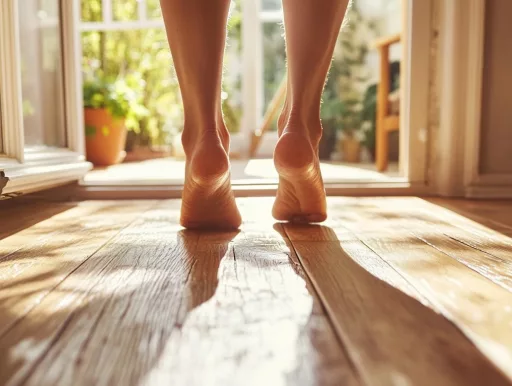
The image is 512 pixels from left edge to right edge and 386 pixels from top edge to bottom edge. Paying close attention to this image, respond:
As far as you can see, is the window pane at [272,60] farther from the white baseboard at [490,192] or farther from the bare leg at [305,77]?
the bare leg at [305,77]

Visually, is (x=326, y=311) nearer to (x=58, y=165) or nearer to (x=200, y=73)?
(x=200, y=73)

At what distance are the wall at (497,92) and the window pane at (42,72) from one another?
1.35 metres

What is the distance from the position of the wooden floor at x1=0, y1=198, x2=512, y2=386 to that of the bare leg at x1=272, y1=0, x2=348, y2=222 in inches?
5.2

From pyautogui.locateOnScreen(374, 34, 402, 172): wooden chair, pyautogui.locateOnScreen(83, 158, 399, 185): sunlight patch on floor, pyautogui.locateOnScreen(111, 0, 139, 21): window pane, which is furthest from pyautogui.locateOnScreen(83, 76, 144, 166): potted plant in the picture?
pyautogui.locateOnScreen(374, 34, 402, 172): wooden chair

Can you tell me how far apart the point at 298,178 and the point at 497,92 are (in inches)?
39.6

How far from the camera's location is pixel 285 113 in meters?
1.05

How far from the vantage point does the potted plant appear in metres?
3.21

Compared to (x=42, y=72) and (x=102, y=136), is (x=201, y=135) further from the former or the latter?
(x=102, y=136)

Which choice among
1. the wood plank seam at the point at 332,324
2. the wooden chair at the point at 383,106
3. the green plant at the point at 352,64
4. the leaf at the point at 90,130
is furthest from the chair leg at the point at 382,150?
the wood plank seam at the point at 332,324

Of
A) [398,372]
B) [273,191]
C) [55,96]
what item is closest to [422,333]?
[398,372]

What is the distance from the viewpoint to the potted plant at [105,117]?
10.5 feet

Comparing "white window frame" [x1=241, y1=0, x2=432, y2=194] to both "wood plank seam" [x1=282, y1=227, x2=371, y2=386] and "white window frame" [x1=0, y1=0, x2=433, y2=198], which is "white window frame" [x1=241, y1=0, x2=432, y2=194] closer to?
"white window frame" [x1=0, y1=0, x2=433, y2=198]

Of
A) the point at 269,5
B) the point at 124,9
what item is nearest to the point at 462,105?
the point at 269,5

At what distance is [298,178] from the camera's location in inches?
38.1
